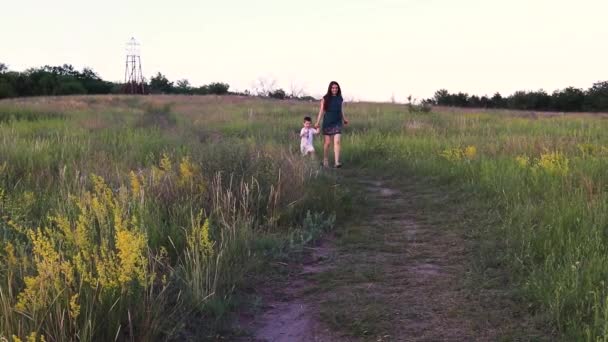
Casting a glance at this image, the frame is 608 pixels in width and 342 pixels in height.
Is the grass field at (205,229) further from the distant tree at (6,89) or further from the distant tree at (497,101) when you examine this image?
the distant tree at (6,89)

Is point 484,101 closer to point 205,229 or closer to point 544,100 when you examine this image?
point 544,100

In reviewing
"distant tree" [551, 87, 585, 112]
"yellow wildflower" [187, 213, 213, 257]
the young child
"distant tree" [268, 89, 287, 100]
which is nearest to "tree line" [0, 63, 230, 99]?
"distant tree" [268, 89, 287, 100]

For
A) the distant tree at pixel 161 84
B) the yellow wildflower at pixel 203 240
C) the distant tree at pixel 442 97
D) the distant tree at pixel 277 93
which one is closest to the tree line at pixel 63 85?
the distant tree at pixel 161 84

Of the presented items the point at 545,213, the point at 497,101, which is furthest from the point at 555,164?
the point at 497,101

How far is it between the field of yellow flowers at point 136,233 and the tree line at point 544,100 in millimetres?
44045

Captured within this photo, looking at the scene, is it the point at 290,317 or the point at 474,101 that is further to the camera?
the point at 474,101

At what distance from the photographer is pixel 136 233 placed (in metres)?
3.26

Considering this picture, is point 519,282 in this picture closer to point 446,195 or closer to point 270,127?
point 446,195

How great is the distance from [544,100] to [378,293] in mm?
57098

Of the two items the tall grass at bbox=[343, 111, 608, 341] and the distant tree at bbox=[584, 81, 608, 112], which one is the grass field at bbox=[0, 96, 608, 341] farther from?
the distant tree at bbox=[584, 81, 608, 112]

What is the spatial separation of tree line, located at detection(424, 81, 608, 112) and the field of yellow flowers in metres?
44.0

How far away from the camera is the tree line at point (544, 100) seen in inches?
1955

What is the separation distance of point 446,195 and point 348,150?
198 inches

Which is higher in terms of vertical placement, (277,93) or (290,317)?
(277,93)
